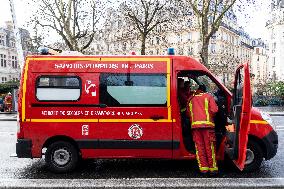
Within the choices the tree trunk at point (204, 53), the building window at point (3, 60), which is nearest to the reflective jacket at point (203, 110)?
the tree trunk at point (204, 53)

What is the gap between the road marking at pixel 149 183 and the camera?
6.03 m

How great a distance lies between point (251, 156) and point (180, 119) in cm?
149

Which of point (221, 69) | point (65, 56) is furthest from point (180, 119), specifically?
point (221, 69)

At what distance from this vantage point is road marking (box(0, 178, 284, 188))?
6031 millimetres

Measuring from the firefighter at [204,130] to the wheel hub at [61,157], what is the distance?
7.90 ft

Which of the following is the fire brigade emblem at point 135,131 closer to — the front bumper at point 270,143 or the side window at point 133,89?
the side window at point 133,89

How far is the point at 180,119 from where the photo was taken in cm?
700

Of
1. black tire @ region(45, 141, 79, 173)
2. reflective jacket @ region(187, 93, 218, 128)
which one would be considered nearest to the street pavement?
black tire @ region(45, 141, 79, 173)

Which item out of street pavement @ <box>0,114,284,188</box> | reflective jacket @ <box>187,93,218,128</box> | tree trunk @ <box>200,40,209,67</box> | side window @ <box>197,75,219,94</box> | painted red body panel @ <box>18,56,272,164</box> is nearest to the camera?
street pavement @ <box>0,114,284,188</box>

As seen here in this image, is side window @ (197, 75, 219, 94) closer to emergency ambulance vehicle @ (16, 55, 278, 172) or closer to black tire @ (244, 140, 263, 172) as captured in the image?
emergency ambulance vehicle @ (16, 55, 278, 172)

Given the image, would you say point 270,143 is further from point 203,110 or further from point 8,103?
point 8,103

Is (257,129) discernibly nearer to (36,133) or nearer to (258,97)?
(36,133)

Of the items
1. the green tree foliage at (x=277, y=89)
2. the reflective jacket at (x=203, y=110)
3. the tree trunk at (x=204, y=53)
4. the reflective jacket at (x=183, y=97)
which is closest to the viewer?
the reflective jacket at (x=203, y=110)

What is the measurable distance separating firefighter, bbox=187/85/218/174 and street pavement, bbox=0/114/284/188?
29 cm
